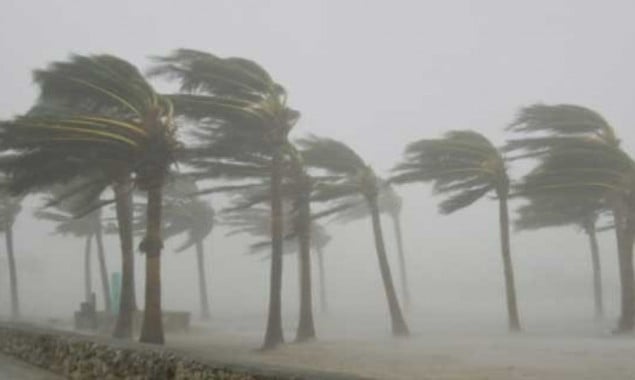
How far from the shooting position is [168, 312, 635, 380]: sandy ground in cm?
1426

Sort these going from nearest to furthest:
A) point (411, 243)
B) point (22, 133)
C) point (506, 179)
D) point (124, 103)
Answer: point (22, 133) → point (124, 103) → point (506, 179) → point (411, 243)

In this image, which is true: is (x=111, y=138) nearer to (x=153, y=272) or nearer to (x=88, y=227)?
(x=153, y=272)

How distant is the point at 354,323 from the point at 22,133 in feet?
80.6

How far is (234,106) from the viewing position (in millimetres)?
20188

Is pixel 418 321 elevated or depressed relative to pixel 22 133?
depressed

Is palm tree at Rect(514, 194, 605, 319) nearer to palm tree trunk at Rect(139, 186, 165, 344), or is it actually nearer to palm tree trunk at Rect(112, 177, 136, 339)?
palm tree trunk at Rect(112, 177, 136, 339)

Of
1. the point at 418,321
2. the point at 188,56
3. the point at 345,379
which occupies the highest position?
the point at 188,56

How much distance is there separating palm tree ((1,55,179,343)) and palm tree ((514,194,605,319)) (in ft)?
52.5

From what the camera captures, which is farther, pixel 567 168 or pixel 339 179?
pixel 339 179

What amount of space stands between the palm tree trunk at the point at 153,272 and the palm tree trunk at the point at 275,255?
4.48 metres

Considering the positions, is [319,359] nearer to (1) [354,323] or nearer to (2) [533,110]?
(2) [533,110]

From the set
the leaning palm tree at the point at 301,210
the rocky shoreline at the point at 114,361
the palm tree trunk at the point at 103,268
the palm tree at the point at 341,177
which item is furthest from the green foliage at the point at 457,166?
the palm tree trunk at the point at 103,268

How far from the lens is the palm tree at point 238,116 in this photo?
771 inches

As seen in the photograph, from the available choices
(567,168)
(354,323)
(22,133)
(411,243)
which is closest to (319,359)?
(22,133)
